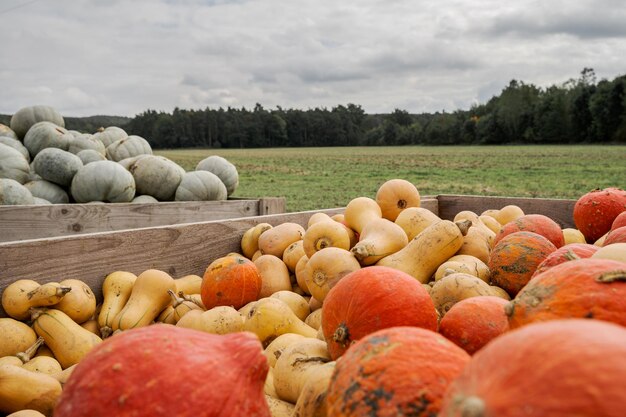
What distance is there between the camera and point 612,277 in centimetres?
97

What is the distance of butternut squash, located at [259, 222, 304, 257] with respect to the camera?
3.23 metres

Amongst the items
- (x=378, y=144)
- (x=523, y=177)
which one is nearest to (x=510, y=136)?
(x=378, y=144)

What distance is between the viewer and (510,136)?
73312 mm

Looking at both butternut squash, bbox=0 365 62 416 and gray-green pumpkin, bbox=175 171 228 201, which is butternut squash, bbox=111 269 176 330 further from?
gray-green pumpkin, bbox=175 171 228 201

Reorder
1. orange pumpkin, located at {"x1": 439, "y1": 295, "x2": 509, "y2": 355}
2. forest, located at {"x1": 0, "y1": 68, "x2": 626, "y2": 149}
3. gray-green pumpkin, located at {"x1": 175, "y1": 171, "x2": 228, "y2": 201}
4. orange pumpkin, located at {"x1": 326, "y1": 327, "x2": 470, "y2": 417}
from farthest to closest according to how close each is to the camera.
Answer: forest, located at {"x1": 0, "y1": 68, "x2": 626, "y2": 149}
gray-green pumpkin, located at {"x1": 175, "y1": 171, "x2": 228, "y2": 201}
orange pumpkin, located at {"x1": 439, "y1": 295, "x2": 509, "y2": 355}
orange pumpkin, located at {"x1": 326, "y1": 327, "x2": 470, "y2": 417}

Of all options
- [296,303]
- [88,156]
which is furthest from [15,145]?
[296,303]

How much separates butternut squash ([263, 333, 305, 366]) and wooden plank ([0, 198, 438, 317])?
1.23 meters

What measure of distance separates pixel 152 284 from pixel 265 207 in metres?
2.93

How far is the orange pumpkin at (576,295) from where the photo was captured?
3.10 feet

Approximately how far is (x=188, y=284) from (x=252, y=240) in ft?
1.92

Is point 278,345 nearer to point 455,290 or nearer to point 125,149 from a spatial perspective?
point 455,290

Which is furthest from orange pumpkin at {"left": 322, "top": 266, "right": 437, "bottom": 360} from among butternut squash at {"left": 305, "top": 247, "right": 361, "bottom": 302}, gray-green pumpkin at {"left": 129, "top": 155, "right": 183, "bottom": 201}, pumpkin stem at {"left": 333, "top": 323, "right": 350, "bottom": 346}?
gray-green pumpkin at {"left": 129, "top": 155, "right": 183, "bottom": 201}

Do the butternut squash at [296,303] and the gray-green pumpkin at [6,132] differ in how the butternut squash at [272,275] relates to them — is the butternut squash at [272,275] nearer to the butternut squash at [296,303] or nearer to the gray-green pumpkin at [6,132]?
the butternut squash at [296,303]

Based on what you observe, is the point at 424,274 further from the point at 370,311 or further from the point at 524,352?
the point at 524,352
